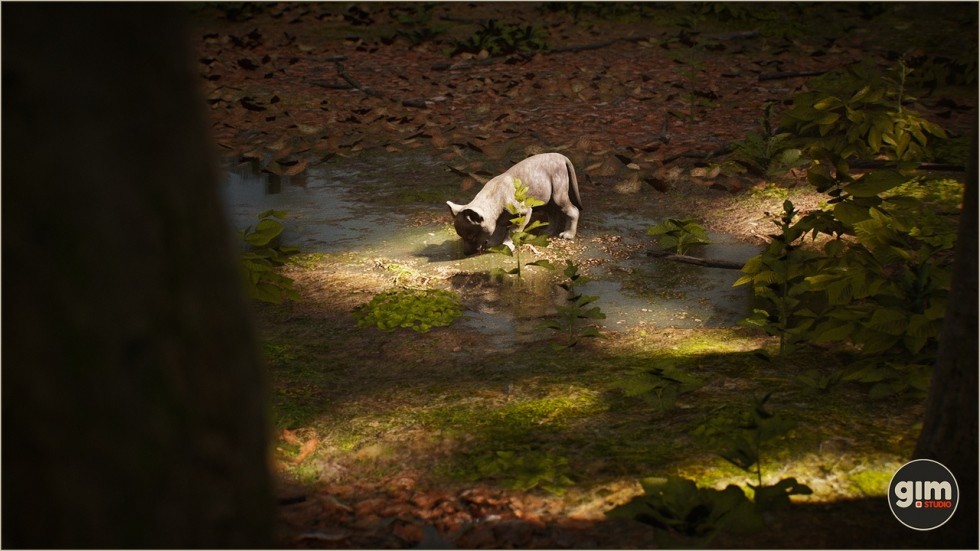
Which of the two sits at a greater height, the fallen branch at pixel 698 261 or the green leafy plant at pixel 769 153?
the green leafy plant at pixel 769 153

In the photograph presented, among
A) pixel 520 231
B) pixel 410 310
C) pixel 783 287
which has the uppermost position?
pixel 783 287

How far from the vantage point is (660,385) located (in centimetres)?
388

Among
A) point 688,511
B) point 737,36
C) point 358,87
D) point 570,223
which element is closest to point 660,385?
point 688,511

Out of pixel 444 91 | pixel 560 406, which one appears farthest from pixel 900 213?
pixel 444 91

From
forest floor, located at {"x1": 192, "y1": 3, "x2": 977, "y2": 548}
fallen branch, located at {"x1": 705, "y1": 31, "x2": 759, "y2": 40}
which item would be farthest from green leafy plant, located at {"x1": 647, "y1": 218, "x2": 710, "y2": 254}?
fallen branch, located at {"x1": 705, "y1": 31, "x2": 759, "y2": 40}

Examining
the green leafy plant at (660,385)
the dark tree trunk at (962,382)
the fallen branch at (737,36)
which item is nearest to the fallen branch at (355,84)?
the fallen branch at (737,36)

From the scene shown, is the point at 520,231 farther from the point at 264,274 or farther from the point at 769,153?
the point at 769,153

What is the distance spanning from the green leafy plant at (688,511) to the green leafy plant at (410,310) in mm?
2464

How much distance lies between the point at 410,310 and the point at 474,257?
1061mm

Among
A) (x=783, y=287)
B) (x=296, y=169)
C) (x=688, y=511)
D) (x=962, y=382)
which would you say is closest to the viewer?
(x=962, y=382)

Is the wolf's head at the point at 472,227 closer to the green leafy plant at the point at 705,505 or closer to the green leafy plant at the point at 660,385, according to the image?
the green leafy plant at the point at 660,385

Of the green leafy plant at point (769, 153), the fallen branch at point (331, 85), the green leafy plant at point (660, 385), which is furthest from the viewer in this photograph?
the fallen branch at point (331, 85)

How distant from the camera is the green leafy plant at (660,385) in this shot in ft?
12.4

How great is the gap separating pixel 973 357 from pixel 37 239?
2469 millimetres
